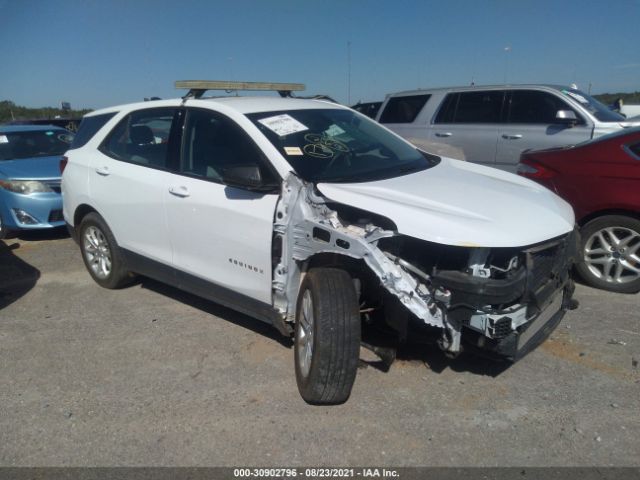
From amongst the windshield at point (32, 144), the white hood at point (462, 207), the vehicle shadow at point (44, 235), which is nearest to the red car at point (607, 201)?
the white hood at point (462, 207)

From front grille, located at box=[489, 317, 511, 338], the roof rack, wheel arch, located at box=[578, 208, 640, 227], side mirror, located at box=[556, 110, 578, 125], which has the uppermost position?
the roof rack

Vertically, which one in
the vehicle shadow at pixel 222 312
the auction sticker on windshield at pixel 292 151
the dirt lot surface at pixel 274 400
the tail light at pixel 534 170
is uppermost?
the auction sticker on windshield at pixel 292 151

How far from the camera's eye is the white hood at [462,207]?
9.16 feet

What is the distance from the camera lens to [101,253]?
5.04 meters

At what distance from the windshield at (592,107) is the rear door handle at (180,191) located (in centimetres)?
546

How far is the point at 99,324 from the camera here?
4.41 metres

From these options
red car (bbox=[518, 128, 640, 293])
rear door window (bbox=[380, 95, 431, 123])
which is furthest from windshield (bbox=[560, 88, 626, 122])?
red car (bbox=[518, 128, 640, 293])

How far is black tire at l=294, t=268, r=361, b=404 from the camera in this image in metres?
2.87

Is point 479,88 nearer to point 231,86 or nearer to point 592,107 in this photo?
point 592,107

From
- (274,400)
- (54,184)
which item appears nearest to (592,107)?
(274,400)

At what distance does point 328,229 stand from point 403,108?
6107mm

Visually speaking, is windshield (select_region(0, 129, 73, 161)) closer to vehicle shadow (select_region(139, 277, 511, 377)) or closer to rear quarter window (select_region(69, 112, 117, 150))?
rear quarter window (select_region(69, 112, 117, 150))

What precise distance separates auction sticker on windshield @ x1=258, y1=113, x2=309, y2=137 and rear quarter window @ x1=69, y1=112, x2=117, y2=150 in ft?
6.40

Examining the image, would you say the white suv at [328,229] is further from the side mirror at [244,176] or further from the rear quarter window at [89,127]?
the rear quarter window at [89,127]
